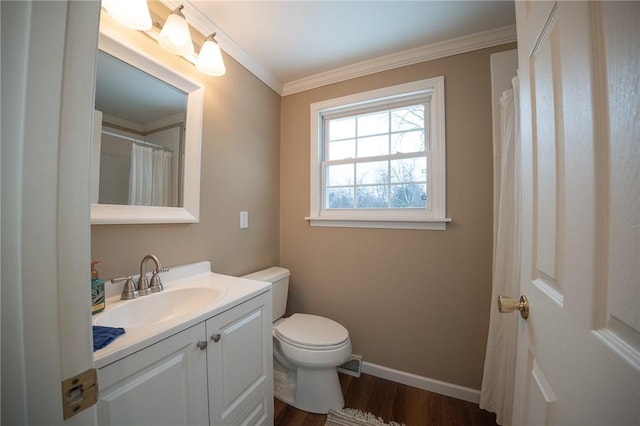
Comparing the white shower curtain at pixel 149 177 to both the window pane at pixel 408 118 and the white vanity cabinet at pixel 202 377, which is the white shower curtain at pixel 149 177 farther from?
the window pane at pixel 408 118

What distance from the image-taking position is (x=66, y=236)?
1.09 ft

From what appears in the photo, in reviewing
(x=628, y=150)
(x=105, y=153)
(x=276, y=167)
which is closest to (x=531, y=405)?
(x=628, y=150)

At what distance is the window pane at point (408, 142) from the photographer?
1.70 metres

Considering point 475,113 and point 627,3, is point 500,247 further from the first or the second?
point 627,3

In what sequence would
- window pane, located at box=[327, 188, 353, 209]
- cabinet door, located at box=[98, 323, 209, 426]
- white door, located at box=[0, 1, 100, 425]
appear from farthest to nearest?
window pane, located at box=[327, 188, 353, 209] < cabinet door, located at box=[98, 323, 209, 426] < white door, located at box=[0, 1, 100, 425]

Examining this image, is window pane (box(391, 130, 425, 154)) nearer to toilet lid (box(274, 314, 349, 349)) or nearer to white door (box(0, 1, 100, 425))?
toilet lid (box(274, 314, 349, 349))

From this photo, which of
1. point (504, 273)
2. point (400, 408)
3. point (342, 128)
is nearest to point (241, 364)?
point (400, 408)

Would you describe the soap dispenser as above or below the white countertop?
above

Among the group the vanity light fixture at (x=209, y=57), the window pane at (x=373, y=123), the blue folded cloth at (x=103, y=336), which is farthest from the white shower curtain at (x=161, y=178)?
the window pane at (x=373, y=123)

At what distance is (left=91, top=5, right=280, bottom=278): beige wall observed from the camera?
1072 millimetres

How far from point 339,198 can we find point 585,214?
157cm

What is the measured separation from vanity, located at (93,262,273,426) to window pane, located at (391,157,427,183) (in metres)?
1.23

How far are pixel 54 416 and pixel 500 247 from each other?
5.51ft

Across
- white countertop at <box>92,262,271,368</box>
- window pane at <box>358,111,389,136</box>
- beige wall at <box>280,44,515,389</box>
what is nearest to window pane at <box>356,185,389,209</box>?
beige wall at <box>280,44,515,389</box>
